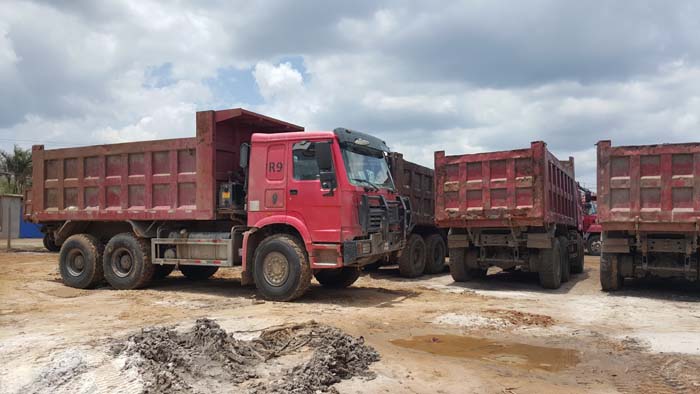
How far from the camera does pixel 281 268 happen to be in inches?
373

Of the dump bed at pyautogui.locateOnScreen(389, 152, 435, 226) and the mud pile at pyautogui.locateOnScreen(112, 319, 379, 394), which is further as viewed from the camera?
the dump bed at pyautogui.locateOnScreen(389, 152, 435, 226)

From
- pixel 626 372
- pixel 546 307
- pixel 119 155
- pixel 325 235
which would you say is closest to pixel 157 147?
pixel 119 155

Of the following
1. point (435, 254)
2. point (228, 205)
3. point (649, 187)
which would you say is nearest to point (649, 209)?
point (649, 187)

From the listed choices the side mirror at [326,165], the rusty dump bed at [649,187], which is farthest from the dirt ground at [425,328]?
the side mirror at [326,165]

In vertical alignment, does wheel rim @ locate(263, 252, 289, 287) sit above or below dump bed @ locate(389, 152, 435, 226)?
below

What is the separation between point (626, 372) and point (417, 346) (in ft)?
7.24

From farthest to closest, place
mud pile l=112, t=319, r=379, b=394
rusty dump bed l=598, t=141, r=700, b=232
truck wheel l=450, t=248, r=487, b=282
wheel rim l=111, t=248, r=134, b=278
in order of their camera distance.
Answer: truck wheel l=450, t=248, r=487, b=282 < wheel rim l=111, t=248, r=134, b=278 < rusty dump bed l=598, t=141, r=700, b=232 < mud pile l=112, t=319, r=379, b=394

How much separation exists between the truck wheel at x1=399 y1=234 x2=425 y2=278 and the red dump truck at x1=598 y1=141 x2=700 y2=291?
4.31m

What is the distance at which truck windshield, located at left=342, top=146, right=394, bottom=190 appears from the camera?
9.32m

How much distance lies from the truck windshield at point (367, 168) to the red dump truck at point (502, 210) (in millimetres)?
1901

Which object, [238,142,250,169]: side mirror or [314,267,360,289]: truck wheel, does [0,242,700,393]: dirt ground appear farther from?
[238,142,250,169]: side mirror

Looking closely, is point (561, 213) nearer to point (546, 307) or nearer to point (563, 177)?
point (563, 177)

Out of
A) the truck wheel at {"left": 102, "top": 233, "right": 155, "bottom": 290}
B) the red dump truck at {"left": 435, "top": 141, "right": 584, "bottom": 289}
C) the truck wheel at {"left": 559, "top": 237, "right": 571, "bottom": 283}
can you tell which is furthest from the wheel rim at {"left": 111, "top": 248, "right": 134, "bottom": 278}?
the truck wheel at {"left": 559, "top": 237, "right": 571, "bottom": 283}

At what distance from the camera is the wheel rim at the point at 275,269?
9.42m
